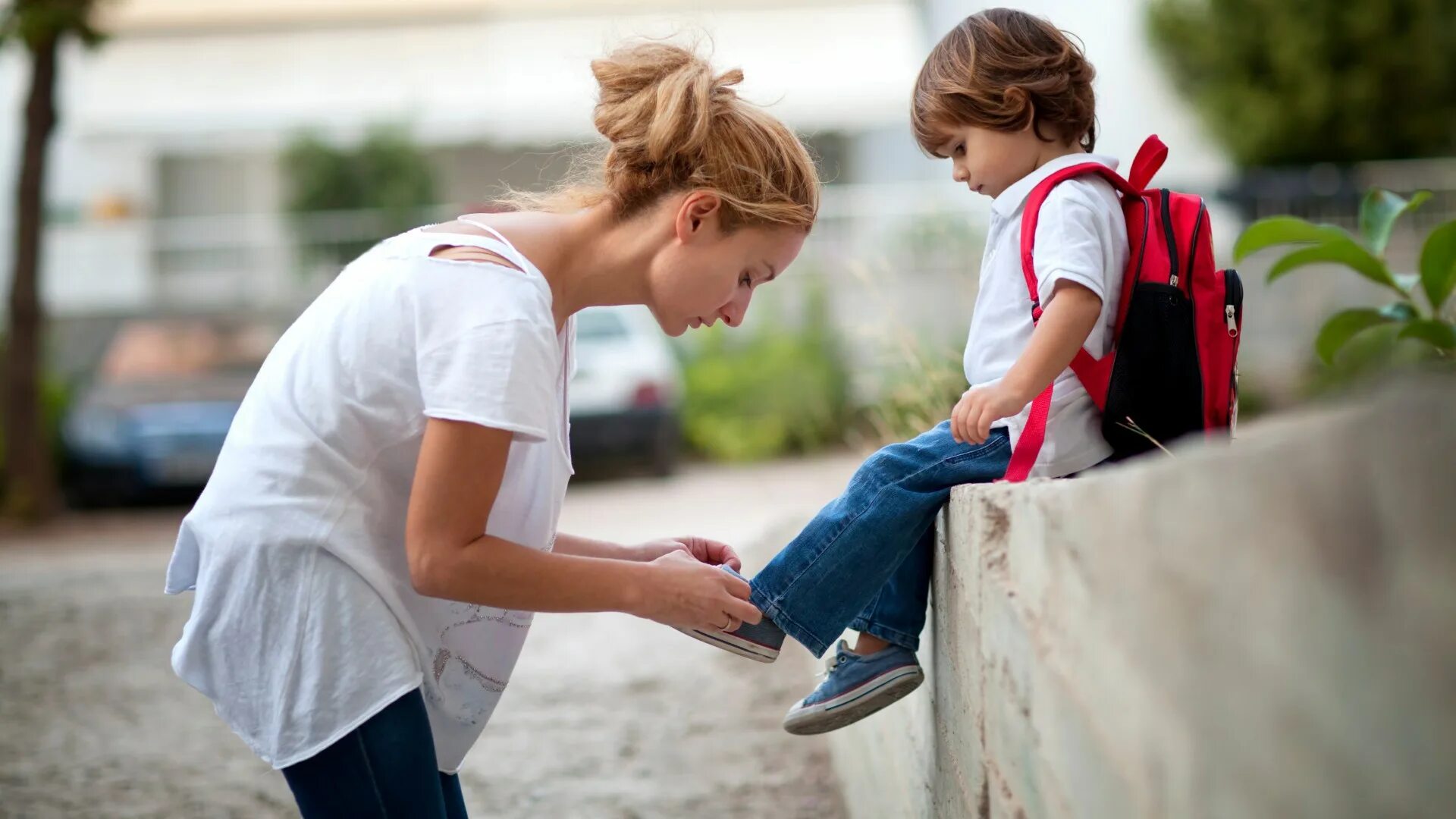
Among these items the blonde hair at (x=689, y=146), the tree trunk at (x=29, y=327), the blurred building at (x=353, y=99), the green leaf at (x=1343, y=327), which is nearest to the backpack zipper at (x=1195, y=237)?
the blonde hair at (x=689, y=146)

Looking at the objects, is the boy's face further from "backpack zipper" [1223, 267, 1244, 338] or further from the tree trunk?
the tree trunk

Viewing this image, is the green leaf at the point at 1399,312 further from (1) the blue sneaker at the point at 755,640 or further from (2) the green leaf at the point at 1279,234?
(1) the blue sneaker at the point at 755,640

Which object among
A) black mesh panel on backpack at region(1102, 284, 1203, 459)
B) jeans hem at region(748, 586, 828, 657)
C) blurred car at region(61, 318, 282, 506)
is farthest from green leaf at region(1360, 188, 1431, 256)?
blurred car at region(61, 318, 282, 506)

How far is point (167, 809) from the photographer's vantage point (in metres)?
3.81

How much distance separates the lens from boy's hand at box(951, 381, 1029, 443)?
6.66ft

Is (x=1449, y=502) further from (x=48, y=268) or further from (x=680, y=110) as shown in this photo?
(x=48, y=268)

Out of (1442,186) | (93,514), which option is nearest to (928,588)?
(93,514)

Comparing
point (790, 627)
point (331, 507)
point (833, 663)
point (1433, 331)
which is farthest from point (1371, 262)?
point (331, 507)

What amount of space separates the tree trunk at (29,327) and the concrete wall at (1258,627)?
9.78 meters

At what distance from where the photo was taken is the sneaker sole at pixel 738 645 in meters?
2.03

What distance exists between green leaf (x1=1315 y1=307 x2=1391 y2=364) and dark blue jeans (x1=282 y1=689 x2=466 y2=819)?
2446mm

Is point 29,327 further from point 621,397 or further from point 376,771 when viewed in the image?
point 376,771

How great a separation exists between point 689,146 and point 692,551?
27.3 inches

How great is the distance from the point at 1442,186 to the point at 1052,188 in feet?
42.9
